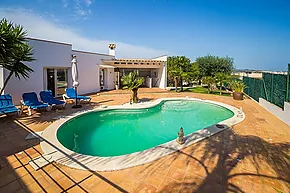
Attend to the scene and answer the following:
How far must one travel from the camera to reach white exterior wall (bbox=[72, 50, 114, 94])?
59.0 ft

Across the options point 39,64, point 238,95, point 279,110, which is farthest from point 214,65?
point 39,64

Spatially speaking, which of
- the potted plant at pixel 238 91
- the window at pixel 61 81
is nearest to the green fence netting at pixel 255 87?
the potted plant at pixel 238 91

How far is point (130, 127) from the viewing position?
975 centimetres

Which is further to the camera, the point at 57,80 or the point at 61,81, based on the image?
the point at 61,81

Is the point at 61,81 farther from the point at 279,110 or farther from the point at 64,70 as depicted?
the point at 279,110

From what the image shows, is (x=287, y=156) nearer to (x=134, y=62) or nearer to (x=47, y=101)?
(x=47, y=101)

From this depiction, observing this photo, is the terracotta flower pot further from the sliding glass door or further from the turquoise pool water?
the sliding glass door

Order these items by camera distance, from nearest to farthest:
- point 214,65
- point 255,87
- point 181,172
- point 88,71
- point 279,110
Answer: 1. point 181,172
2. point 279,110
3. point 255,87
4. point 88,71
5. point 214,65

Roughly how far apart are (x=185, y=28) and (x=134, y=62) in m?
8.44

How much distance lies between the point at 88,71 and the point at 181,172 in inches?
674

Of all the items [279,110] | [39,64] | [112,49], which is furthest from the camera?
[112,49]

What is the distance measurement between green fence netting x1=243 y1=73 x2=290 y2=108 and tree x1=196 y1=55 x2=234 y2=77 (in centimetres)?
1378

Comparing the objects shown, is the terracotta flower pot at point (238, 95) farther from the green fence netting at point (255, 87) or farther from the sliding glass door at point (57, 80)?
the sliding glass door at point (57, 80)

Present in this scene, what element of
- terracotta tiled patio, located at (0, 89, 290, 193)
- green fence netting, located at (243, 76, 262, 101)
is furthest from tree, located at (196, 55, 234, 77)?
terracotta tiled patio, located at (0, 89, 290, 193)
